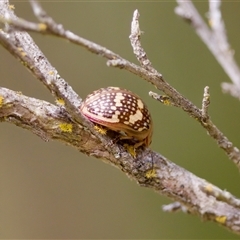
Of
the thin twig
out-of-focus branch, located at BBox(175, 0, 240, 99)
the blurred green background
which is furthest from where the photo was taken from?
the blurred green background

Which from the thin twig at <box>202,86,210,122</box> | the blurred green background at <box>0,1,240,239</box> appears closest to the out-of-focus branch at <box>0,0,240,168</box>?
the thin twig at <box>202,86,210,122</box>

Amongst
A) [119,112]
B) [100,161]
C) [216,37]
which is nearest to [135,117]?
[119,112]

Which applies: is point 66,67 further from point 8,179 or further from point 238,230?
point 238,230


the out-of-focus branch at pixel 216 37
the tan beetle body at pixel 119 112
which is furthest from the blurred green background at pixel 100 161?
the out-of-focus branch at pixel 216 37

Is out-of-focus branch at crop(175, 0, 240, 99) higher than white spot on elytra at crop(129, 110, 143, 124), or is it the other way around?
white spot on elytra at crop(129, 110, 143, 124)

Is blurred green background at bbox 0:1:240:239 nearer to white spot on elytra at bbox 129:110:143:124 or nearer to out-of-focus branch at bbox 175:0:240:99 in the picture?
white spot on elytra at bbox 129:110:143:124

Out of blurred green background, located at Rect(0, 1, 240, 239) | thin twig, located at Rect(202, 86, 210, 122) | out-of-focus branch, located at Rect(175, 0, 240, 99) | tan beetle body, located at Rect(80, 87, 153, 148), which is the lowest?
out-of-focus branch, located at Rect(175, 0, 240, 99)

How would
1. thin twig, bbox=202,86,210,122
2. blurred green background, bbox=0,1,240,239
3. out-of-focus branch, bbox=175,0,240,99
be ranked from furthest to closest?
blurred green background, bbox=0,1,240,239
thin twig, bbox=202,86,210,122
out-of-focus branch, bbox=175,0,240,99

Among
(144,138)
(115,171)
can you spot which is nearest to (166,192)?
(144,138)

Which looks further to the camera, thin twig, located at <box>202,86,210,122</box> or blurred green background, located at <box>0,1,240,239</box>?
blurred green background, located at <box>0,1,240,239</box>
